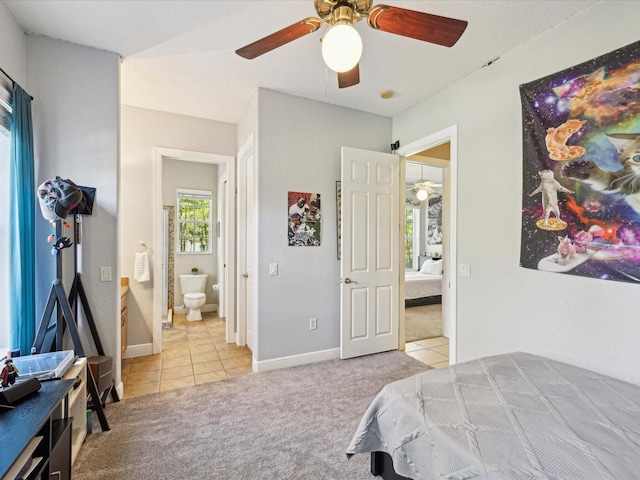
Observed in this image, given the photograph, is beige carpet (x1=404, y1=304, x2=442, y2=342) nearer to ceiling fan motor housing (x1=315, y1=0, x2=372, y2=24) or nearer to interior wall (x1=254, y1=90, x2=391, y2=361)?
interior wall (x1=254, y1=90, x2=391, y2=361)

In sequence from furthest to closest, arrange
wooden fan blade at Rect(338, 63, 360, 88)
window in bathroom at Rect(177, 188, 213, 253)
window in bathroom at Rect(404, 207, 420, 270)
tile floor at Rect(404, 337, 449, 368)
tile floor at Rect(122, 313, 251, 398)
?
window in bathroom at Rect(404, 207, 420, 270), window in bathroom at Rect(177, 188, 213, 253), tile floor at Rect(404, 337, 449, 368), tile floor at Rect(122, 313, 251, 398), wooden fan blade at Rect(338, 63, 360, 88)

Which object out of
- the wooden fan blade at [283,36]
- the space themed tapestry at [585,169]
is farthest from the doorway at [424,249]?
the wooden fan blade at [283,36]

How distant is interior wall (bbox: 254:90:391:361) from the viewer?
9.93ft

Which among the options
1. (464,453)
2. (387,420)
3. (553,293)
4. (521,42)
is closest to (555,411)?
(464,453)

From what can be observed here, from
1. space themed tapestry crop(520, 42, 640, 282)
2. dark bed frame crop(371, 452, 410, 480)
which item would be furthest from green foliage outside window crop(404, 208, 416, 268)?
dark bed frame crop(371, 452, 410, 480)

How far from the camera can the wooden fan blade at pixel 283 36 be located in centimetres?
142

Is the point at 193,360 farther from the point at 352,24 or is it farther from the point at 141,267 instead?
the point at 352,24

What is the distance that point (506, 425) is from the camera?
4.06 feet

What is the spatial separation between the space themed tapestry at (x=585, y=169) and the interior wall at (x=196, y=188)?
15.8 ft

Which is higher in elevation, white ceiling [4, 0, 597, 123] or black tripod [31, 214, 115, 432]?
white ceiling [4, 0, 597, 123]

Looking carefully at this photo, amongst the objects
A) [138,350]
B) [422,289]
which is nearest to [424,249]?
[422,289]

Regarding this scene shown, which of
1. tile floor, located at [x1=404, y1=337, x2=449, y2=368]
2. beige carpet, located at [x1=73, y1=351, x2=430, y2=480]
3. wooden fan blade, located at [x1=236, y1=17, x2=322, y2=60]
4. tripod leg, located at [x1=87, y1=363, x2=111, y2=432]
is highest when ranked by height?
wooden fan blade, located at [x1=236, y1=17, x2=322, y2=60]

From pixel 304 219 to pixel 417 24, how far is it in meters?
2.06

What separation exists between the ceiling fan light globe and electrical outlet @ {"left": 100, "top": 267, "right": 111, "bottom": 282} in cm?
224
